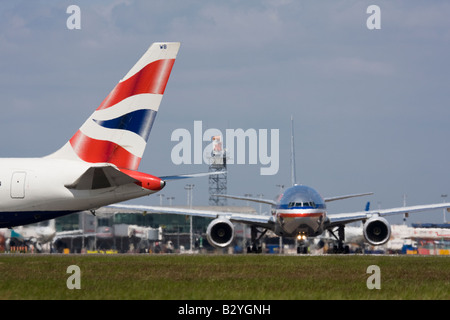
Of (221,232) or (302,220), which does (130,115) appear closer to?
(302,220)

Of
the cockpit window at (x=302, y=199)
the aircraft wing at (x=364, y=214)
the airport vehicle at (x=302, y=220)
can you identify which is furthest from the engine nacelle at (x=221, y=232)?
the aircraft wing at (x=364, y=214)

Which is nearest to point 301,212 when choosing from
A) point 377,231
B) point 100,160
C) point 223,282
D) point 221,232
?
point 377,231

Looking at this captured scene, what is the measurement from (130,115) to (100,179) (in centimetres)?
316

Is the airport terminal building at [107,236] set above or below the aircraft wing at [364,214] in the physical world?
above

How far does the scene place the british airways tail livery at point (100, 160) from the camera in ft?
100

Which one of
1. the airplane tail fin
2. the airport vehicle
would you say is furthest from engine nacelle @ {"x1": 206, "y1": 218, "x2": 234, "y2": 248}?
the airplane tail fin

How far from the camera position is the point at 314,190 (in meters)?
56.1

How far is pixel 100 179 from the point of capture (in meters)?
29.6

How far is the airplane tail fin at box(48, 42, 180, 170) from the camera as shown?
31297mm

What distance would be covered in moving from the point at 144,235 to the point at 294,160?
122ft

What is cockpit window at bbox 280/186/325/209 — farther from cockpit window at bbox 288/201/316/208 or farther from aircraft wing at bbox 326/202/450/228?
aircraft wing at bbox 326/202/450/228

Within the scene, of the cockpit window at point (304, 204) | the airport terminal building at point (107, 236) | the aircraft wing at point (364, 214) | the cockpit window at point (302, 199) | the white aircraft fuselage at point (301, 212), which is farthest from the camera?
the airport terminal building at point (107, 236)

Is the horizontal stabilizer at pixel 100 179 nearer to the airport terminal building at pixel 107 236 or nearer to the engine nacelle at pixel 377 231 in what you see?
the engine nacelle at pixel 377 231

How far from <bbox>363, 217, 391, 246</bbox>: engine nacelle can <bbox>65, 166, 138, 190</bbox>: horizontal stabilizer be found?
96.2 feet
